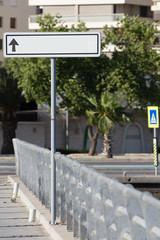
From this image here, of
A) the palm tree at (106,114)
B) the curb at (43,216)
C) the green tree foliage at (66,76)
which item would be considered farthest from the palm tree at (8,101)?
the curb at (43,216)

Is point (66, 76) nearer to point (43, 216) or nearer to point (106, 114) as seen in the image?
point (106, 114)

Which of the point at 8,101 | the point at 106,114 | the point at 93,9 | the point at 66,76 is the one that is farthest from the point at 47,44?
the point at 93,9

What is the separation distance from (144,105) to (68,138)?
774cm

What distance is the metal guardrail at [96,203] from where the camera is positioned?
506 centimetres

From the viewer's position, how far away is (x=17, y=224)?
36.2ft

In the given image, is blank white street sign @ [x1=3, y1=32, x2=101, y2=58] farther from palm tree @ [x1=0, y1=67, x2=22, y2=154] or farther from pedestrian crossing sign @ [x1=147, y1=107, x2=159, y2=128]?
palm tree @ [x1=0, y1=67, x2=22, y2=154]

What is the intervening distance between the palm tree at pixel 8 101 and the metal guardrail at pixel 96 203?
102 ft

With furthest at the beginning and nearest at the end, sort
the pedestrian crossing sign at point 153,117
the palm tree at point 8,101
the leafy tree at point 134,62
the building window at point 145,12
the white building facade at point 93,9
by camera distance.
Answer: the building window at point 145,12 → the white building facade at point 93,9 → the palm tree at point 8,101 → the leafy tree at point 134,62 → the pedestrian crossing sign at point 153,117

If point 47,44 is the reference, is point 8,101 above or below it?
below

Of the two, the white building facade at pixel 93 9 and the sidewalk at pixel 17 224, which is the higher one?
the white building facade at pixel 93 9

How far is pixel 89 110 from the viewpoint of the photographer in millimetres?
42625

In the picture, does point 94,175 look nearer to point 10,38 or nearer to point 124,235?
point 124,235

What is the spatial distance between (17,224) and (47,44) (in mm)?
2986

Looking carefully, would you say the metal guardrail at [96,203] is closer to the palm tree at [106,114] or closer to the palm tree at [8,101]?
the palm tree at [106,114]
